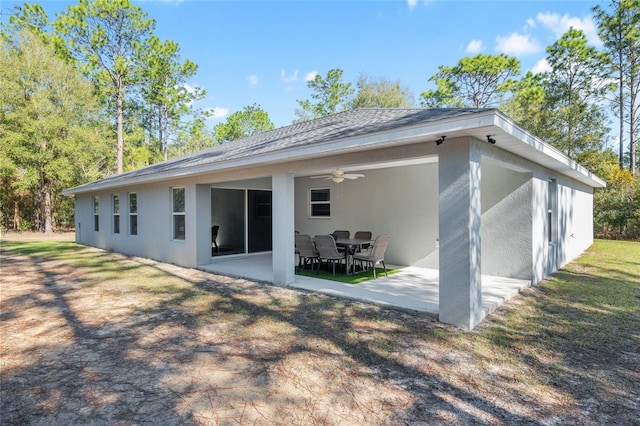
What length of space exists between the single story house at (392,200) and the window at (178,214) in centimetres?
3

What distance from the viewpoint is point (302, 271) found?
8.53 m

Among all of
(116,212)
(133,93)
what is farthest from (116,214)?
(133,93)

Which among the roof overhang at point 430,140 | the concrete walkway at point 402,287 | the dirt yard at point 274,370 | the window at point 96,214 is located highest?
the roof overhang at point 430,140

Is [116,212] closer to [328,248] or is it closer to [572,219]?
[328,248]

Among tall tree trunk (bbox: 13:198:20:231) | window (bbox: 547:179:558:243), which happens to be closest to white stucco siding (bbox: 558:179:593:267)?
window (bbox: 547:179:558:243)

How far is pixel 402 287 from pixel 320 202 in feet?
16.8

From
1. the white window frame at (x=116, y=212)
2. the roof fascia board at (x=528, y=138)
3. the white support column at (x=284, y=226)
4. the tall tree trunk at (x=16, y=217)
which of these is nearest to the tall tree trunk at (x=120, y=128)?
the tall tree trunk at (x=16, y=217)

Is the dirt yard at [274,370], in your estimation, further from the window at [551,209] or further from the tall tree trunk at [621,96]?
the tall tree trunk at [621,96]

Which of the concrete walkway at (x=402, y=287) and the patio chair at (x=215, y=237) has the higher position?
the patio chair at (x=215, y=237)

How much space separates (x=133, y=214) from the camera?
1178 cm

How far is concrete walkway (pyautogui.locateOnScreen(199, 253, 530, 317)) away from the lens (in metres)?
5.52

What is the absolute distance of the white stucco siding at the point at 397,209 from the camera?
28.2 feet

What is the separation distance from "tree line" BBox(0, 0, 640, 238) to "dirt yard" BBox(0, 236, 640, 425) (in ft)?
62.2

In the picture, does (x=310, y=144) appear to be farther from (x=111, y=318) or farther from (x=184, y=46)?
(x=184, y=46)
